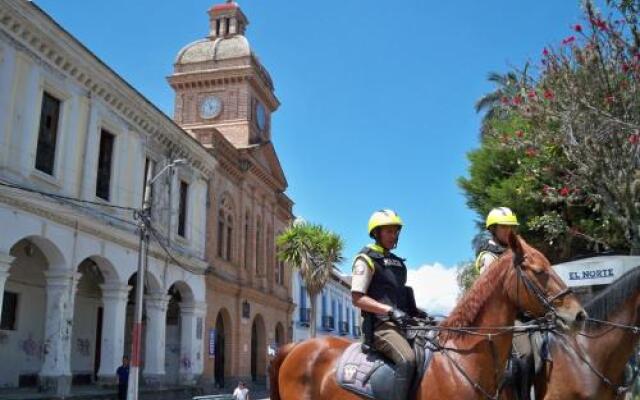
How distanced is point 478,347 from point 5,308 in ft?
56.5

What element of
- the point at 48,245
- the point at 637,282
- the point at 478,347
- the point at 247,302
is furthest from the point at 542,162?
the point at 247,302

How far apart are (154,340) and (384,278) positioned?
1918 cm

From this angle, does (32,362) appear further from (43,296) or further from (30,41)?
(30,41)


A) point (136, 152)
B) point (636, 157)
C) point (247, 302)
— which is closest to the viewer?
point (636, 157)

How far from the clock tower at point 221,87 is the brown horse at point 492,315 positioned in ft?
98.4

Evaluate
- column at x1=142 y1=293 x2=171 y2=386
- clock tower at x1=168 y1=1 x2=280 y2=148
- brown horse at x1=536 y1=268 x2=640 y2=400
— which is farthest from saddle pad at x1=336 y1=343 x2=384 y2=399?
clock tower at x1=168 y1=1 x2=280 y2=148

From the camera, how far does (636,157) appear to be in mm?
11438

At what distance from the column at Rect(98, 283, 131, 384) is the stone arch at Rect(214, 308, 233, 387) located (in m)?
9.09

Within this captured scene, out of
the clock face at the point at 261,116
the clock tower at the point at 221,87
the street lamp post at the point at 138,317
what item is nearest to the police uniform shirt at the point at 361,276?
the street lamp post at the point at 138,317

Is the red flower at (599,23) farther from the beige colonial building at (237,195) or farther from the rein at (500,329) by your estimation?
the beige colonial building at (237,195)

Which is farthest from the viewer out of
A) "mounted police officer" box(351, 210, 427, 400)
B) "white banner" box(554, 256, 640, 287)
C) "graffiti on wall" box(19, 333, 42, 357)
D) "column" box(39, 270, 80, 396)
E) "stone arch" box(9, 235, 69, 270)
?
"graffiti on wall" box(19, 333, 42, 357)

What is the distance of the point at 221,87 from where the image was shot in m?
35.5

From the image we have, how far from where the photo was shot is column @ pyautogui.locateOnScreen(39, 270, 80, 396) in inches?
667

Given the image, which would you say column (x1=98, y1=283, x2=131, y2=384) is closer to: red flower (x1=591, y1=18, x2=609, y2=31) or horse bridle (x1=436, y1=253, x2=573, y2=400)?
red flower (x1=591, y1=18, x2=609, y2=31)
